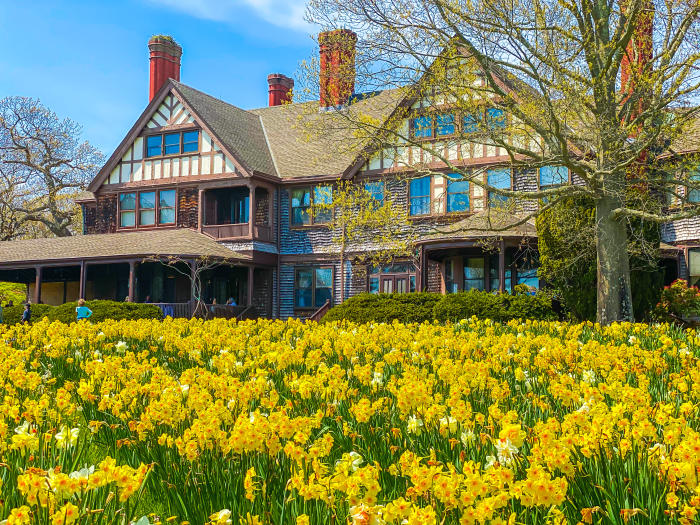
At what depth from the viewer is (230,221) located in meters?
33.0

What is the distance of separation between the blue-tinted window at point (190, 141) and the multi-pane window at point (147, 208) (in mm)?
2590

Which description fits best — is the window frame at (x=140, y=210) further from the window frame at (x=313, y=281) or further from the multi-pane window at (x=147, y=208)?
the window frame at (x=313, y=281)

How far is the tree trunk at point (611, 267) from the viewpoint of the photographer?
16.9 metres

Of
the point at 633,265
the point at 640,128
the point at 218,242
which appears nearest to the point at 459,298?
the point at 633,265

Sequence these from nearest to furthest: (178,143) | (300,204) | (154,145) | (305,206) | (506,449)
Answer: (506,449) → (305,206) → (300,204) → (178,143) → (154,145)

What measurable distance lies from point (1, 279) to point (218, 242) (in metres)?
13.0

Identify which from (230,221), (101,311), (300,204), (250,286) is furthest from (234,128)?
(101,311)

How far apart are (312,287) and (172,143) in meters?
9.16

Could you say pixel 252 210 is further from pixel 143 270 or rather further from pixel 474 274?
pixel 474 274

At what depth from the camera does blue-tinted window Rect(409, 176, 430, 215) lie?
28.9 m

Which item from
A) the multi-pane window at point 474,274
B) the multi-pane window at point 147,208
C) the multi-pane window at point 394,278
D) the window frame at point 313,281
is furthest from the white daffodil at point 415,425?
the multi-pane window at point 147,208

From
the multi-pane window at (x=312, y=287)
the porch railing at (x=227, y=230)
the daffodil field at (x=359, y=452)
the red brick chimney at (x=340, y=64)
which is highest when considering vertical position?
the red brick chimney at (x=340, y=64)

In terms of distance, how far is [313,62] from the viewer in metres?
18.0

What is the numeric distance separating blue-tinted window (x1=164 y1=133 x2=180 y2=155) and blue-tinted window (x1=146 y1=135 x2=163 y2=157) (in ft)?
0.96
